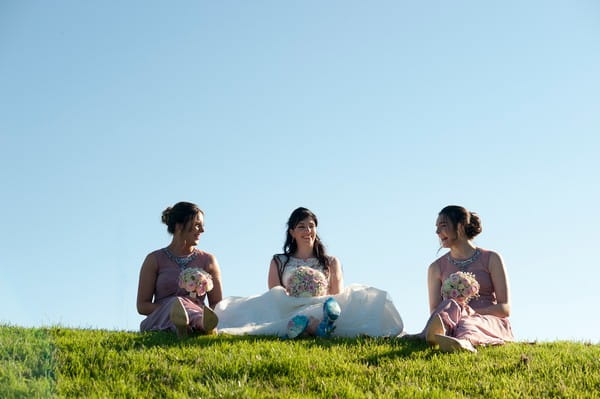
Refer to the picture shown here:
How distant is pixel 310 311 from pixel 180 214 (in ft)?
9.35

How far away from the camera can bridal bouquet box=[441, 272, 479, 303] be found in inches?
442

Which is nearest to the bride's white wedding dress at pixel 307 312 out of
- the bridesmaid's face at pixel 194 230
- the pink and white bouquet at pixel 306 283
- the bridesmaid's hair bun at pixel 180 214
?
the pink and white bouquet at pixel 306 283

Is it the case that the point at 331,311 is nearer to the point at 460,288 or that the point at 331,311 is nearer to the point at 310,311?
the point at 310,311

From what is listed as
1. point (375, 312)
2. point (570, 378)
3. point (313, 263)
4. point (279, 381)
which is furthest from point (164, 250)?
point (570, 378)

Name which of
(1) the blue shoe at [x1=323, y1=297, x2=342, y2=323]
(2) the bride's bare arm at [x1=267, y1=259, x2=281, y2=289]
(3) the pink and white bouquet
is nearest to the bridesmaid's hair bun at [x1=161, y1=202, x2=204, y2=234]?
(2) the bride's bare arm at [x1=267, y1=259, x2=281, y2=289]

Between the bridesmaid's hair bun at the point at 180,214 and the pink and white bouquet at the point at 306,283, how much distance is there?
194cm

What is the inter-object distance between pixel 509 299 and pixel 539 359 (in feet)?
5.95

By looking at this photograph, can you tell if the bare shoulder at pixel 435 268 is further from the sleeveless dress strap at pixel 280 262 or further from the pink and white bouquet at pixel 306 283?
the sleeveless dress strap at pixel 280 262

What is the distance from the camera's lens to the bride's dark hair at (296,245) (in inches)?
535

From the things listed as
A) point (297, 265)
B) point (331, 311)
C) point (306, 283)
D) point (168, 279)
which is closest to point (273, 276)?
point (297, 265)

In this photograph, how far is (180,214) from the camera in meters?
12.9

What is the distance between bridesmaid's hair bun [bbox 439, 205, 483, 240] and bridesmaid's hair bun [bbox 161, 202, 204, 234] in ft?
13.2

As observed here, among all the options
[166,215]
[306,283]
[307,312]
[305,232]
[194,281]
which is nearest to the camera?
[307,312]

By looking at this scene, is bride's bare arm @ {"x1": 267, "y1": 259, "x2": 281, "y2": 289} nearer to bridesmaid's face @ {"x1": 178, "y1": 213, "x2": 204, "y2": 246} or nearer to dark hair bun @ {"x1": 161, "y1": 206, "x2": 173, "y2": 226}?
bridesmaid's face @ {"x1": 178, "y1": 213, "x2": 204, "y2": 246}
